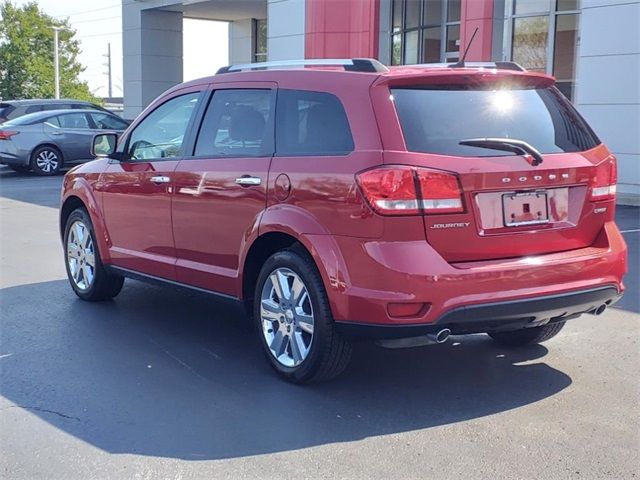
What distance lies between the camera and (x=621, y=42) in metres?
13.3

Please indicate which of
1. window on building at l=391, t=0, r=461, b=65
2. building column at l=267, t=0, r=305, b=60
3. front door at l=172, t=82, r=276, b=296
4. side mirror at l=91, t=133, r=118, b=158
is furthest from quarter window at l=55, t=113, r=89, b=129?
front door at l=172, t=82, r=276, b=296

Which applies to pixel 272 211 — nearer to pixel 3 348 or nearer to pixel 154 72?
pixel 3 348

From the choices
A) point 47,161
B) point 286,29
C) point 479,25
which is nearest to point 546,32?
point 479,25

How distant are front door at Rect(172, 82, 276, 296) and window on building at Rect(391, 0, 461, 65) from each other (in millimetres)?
15930

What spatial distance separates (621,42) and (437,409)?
1038cm

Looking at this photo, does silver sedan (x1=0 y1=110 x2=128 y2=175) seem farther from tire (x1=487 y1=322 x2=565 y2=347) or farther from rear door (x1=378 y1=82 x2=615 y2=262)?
rear door (x1=378 y1=82 x2=615 y2=262)

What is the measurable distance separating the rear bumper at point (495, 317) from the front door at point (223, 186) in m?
1.11

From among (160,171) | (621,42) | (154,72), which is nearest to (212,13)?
(154,72)

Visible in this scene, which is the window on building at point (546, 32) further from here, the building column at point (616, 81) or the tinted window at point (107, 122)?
the tinted window at point (107, 122)

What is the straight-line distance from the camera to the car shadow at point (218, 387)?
168 inches

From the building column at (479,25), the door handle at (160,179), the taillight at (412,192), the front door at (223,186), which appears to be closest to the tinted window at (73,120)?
the building column at (479,25)

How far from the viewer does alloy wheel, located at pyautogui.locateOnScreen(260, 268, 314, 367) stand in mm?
4828

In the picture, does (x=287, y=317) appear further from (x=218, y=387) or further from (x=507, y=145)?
(x=507, y=145)

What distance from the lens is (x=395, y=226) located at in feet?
14.0
